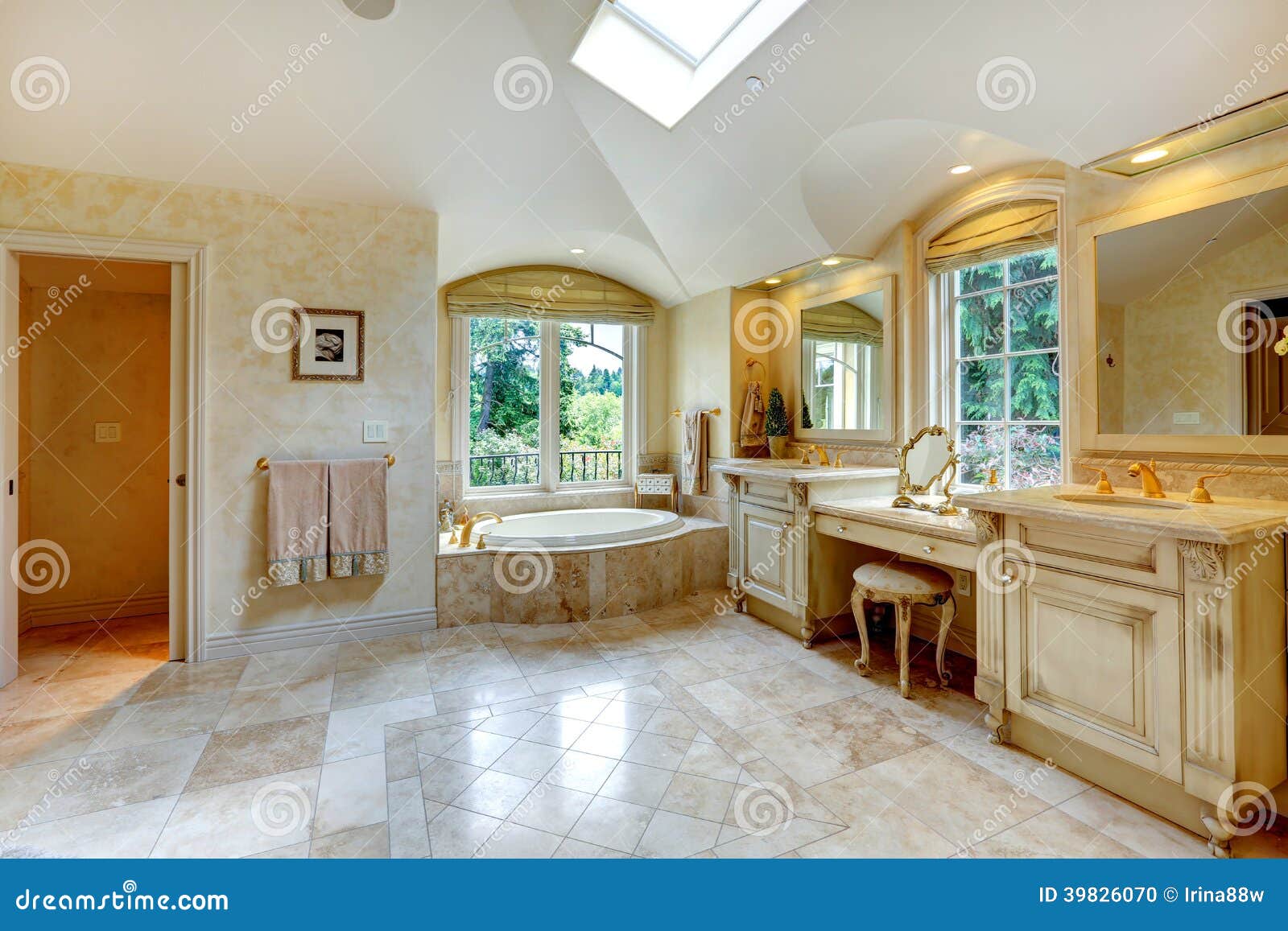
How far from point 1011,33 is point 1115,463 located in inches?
63.0

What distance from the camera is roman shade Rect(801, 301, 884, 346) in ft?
11.8

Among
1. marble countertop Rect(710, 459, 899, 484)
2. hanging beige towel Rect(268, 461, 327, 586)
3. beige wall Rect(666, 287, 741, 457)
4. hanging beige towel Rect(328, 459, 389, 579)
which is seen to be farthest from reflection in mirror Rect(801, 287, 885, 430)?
hanging beige towel Rect(268, 461, 327, 586)

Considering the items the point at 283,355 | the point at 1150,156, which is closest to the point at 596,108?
the point at 283,355

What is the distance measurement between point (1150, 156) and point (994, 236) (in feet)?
2.76

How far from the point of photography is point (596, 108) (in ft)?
9.98

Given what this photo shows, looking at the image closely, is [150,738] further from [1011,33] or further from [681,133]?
[1011,33]

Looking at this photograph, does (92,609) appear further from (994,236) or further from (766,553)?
(994,236)

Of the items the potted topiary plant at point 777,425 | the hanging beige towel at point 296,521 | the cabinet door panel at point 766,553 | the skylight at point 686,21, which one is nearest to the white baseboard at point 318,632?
the hanging beige towel at point 296,521

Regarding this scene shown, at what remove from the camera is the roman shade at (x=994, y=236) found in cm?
271

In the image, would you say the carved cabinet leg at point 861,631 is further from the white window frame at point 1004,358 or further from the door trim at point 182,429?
the door trim at point 182,429

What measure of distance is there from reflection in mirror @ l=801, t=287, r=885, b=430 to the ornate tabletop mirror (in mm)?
430

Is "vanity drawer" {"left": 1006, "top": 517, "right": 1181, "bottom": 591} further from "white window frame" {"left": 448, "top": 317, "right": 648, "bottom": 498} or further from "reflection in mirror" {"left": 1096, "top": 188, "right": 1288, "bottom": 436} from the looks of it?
"white window frame" {"left": 448, "top": 317, "right": 648, "bottom": 498}

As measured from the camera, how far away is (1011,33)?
1953mm
